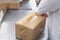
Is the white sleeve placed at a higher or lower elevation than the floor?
higher

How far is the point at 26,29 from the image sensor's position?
834mm

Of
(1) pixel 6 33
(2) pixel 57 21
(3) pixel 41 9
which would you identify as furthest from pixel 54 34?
(1) pixel 6 33

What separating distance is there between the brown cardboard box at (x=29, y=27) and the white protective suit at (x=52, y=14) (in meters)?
0.07

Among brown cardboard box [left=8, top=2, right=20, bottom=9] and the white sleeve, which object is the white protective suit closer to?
the white sleeve

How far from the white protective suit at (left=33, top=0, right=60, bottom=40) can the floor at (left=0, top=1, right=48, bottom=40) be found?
0.22ft

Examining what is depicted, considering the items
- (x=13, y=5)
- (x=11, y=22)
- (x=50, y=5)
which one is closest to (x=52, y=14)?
(x=50, y=5)

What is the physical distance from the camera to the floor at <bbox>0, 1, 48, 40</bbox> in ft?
2.99

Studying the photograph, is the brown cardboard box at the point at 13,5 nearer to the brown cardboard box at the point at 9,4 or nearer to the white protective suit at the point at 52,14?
the brown cardboard box at the point at 9,4

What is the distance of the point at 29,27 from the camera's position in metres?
0.83

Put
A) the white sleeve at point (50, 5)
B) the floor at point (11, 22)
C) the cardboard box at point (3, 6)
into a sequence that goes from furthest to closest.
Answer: the cardboard box at point (3, 6) < the floor at point (11, 22) < the white sleeve at point (50, 5)

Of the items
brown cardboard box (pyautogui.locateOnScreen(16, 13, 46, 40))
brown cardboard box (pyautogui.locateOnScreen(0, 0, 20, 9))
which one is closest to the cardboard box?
brown cardboard box (pyautogui.locateOnScreen(0, 0, 20, 9))

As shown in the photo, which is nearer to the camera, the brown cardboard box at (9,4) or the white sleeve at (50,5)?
the white sleeve at (50,5)

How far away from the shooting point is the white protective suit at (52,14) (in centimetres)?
80

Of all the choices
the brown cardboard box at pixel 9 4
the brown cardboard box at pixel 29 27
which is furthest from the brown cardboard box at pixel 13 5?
the brown cardboard box at pixel 29 27
